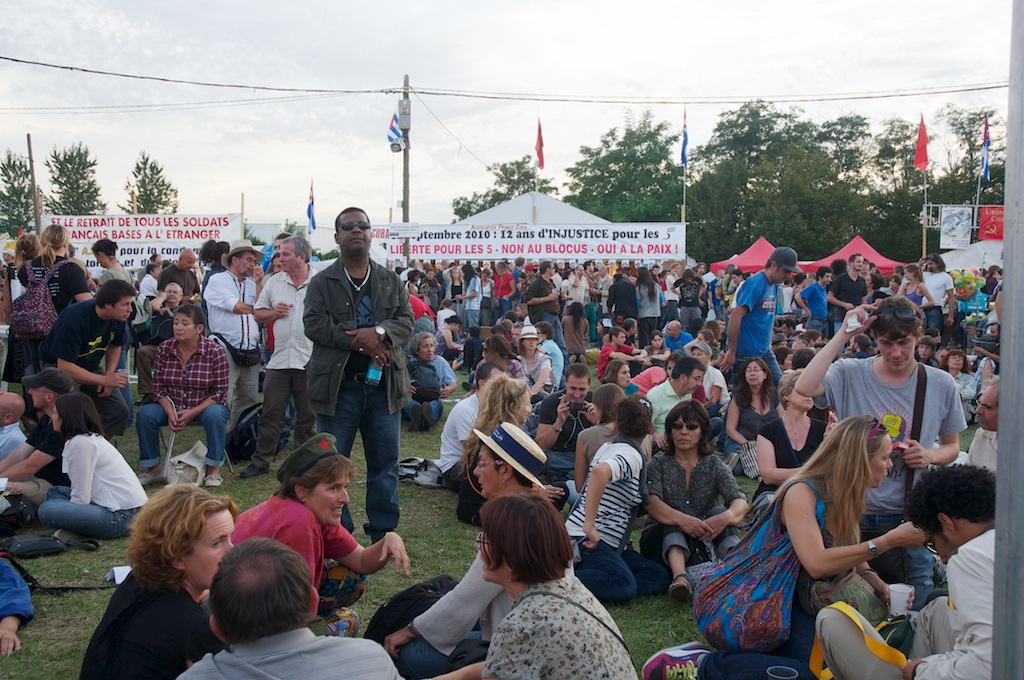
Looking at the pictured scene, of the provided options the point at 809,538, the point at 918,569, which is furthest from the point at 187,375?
the point at 918,569

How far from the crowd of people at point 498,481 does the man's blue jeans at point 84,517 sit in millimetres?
20

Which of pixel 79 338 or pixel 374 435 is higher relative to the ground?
pixel 79 338

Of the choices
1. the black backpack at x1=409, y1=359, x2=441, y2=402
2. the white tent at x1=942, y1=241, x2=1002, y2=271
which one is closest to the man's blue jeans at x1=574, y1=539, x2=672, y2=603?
the black backpack at x1=409, y1=359, x2=441, y2=402

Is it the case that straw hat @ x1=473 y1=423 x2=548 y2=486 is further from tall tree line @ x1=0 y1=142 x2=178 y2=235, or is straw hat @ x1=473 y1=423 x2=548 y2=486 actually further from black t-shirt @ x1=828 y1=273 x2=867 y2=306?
tall tree line @ x1=0 y1=142 x2=178 y2=235

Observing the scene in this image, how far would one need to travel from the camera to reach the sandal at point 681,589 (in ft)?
15.4

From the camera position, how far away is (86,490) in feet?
17.8

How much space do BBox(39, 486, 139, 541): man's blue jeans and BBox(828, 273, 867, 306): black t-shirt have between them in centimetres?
1105

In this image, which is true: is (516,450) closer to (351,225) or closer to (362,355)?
(362,355)

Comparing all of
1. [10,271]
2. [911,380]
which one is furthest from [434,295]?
[911,380]

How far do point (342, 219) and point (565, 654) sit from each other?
129 inches

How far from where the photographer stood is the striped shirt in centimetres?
491

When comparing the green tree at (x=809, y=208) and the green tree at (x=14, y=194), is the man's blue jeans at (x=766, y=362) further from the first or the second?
the green tree at (x=14, y=194)

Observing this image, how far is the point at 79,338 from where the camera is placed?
672cm

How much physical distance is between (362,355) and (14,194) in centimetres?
7144
